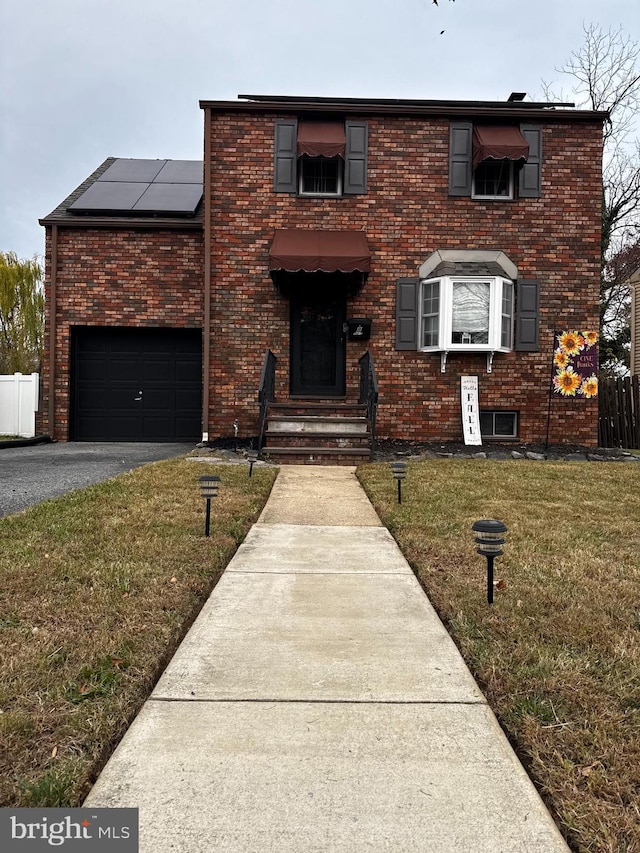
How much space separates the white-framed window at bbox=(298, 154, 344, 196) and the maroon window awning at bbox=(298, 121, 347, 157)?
0.46 meters

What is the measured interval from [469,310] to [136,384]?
7081mm

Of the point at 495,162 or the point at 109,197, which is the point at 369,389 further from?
the point at 109,197

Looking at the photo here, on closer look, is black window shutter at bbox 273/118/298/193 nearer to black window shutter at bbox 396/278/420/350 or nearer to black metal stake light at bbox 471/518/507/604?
black window shutter at bbox 396/278/420/350

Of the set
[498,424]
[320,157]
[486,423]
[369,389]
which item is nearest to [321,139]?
[320,157]

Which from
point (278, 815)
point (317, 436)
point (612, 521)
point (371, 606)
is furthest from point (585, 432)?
point (278, 815)

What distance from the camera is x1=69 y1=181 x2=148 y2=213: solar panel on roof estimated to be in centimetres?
1227

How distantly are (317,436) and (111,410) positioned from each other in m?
5.55

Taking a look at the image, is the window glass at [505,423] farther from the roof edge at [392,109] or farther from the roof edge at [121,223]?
the roof edge at [121,223]

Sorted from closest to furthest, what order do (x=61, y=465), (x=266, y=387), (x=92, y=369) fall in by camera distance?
(x=61, y=465) → (x=266, y=387) → (x=92, y=369)

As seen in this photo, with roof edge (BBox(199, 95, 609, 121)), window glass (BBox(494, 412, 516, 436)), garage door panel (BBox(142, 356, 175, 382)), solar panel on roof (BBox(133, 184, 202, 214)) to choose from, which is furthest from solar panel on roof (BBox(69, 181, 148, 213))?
window glass (BBox(494, 412, 516, 436))

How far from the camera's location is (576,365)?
36.7 ft

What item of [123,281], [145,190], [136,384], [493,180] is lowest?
[136,384]

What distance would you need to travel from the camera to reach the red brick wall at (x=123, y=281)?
Answer: 39.4 ft

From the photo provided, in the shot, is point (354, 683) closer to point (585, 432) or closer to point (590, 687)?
point (590, 687)
